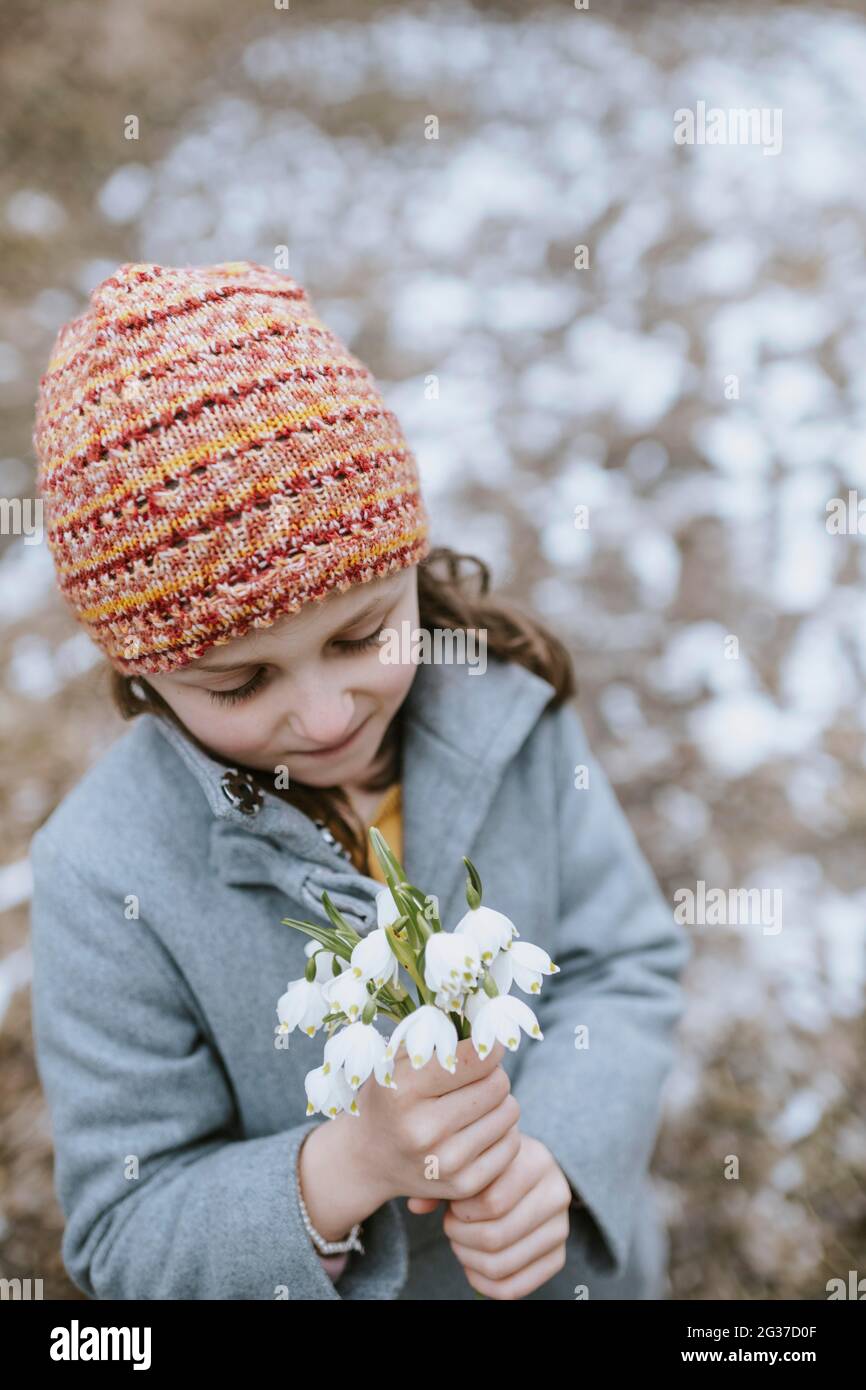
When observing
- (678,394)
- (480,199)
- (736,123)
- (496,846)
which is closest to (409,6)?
(480,199)

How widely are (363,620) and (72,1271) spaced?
3.18ft

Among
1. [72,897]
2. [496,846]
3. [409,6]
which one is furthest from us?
[409,6]

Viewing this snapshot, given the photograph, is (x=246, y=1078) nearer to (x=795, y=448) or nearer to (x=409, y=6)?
(x=795, y=448)

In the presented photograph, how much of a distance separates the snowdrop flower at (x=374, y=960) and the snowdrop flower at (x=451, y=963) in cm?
4

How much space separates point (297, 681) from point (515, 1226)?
69 centimetres

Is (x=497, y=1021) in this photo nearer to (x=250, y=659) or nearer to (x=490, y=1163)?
(x=490, y=1163)

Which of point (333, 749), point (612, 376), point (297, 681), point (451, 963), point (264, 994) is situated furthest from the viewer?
point (612, 376)

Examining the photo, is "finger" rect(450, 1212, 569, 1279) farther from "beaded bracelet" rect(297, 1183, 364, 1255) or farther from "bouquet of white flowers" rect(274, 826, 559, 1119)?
"bouquet of white flowers" rect(274, 826, 559, 1119)

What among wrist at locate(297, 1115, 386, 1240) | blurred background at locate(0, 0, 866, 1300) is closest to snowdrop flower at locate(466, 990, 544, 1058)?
wrist at locate(297, 1115, 386, 1240)

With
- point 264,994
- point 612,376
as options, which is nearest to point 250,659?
point 264,994

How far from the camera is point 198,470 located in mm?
1077

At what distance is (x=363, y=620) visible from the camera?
3.95ft

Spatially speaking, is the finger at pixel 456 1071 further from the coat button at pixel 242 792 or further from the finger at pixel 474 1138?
the coat button at pixel 242 792

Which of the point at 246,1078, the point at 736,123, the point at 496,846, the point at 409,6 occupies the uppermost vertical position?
the point at 409,6
